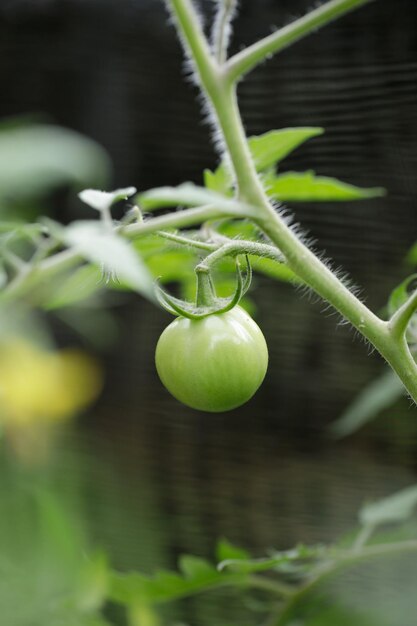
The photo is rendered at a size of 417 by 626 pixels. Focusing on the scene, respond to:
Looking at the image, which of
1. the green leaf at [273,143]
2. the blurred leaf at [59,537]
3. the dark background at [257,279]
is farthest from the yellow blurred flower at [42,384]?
the green leaf at [273,143]

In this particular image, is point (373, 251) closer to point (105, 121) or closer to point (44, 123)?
point (105, 121)

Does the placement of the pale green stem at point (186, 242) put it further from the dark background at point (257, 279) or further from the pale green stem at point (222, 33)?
the dark background at point (257, 279)

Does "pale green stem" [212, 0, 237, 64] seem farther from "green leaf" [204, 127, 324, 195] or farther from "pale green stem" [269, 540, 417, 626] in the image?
"pale green stem" [269, 540, 417, 626]

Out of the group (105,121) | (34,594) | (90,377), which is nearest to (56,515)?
(34,594)

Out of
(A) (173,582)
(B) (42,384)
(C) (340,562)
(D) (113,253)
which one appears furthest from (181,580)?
(B) (42,384)

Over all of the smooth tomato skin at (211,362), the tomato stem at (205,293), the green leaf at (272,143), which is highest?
the green leaf at (272,143)

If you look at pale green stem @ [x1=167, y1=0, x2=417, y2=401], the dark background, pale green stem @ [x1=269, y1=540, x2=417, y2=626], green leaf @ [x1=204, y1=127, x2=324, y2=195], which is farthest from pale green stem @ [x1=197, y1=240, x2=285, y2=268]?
the dark background

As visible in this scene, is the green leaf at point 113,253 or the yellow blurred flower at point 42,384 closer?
the green leaf at point 113,253
